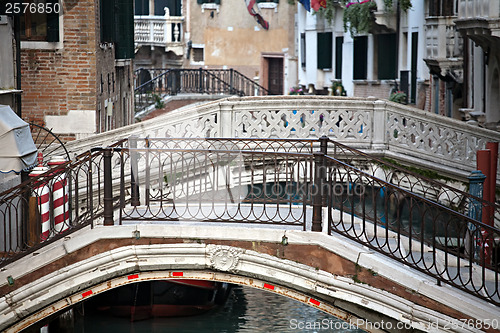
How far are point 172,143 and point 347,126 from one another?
262cm

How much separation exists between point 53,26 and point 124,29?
281 centimetres

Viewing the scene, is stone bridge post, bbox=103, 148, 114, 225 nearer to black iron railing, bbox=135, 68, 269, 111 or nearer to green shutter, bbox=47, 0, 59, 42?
green shutter, bbox=47, 0, 59, 42

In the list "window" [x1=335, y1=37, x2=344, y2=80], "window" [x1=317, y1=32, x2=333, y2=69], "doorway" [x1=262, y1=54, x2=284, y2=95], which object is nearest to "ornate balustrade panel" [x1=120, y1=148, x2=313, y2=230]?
"window" [x1=335, y1=37, x2=344, y2=80]

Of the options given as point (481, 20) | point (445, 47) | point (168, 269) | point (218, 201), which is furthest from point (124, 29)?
point (168, 269)

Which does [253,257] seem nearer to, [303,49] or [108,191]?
[108,191]

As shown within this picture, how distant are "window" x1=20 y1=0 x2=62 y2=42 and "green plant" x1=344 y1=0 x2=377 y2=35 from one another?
9994 mm

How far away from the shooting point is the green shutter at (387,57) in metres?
22.0

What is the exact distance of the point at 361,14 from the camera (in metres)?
22.1

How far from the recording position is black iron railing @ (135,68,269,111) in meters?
26.1

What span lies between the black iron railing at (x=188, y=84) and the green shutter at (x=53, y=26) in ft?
37.5

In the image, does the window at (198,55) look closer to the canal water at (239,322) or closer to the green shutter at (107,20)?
the green shutter at (107,20)

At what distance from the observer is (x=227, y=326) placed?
1513 centimetres

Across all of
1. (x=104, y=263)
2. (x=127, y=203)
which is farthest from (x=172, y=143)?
(x=104, y=263)

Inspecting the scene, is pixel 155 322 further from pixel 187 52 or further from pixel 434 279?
pixel 187 52
